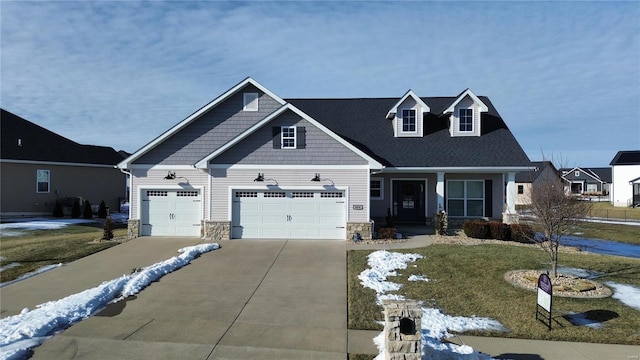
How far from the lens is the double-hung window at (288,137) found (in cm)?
1666

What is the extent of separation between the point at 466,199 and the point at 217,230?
12303 mm

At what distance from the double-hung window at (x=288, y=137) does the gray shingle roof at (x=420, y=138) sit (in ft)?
15.2

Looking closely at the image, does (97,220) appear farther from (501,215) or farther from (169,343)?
(501,215)

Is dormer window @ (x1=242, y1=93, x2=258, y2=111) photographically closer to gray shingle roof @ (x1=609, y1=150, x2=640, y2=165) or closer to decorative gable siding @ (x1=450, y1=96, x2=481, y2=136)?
decorative gable siding @ (x1=450, y1=96, x2=481, y2=136)

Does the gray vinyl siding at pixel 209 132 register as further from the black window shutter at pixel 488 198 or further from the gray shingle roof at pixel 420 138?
the black window shutter at pixel 488 198

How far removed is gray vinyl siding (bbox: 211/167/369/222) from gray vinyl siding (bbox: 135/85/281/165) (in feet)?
6.43

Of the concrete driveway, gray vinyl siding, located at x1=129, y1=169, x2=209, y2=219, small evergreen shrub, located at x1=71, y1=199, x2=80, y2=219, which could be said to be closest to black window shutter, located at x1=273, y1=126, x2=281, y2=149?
gray vinyl siding, located at x1=129, y1=169, x2=209, y2=219

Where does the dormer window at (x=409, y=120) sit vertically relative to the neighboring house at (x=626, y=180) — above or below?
above

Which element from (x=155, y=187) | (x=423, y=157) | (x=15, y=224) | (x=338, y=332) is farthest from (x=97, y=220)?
(x=338, y=332)

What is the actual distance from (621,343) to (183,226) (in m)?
15.5

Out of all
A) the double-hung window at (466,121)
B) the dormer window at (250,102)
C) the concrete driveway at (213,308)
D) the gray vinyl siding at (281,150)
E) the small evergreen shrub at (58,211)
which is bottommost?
the concrete driveway at (213,308)

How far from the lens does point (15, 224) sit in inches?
844

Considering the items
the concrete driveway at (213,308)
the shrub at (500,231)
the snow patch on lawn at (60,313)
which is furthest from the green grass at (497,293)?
the snow patch on lawn at (60,313)

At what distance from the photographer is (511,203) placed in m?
18.7
